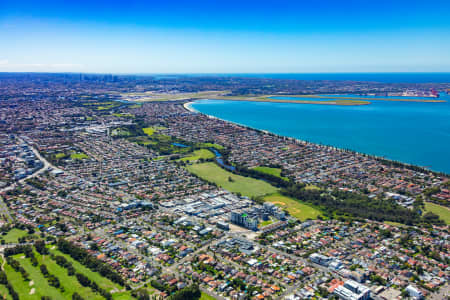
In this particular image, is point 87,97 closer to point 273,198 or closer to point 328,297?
point 273,198

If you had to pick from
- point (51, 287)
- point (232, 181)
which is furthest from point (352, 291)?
point (232, 181)

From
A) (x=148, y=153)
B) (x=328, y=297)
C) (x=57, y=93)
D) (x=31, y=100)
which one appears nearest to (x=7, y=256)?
(x=328, y=297)

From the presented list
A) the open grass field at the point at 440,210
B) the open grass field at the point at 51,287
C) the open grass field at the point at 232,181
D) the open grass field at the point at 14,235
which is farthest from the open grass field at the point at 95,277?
the open grass field at the point at 440,210

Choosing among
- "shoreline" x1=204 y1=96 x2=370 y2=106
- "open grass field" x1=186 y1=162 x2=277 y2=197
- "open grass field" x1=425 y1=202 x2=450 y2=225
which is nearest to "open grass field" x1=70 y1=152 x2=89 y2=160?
"open grass field" x1=186 y1=162 x2=277 y2=197

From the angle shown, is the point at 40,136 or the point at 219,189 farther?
the point at 40,136

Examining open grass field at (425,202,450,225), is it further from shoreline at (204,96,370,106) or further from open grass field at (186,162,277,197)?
shoreline at (204,96,370,106)

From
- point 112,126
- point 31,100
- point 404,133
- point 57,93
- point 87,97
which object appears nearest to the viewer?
point 404,133

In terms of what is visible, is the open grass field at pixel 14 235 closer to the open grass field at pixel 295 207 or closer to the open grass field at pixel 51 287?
the open grass field at pixel 51 287
